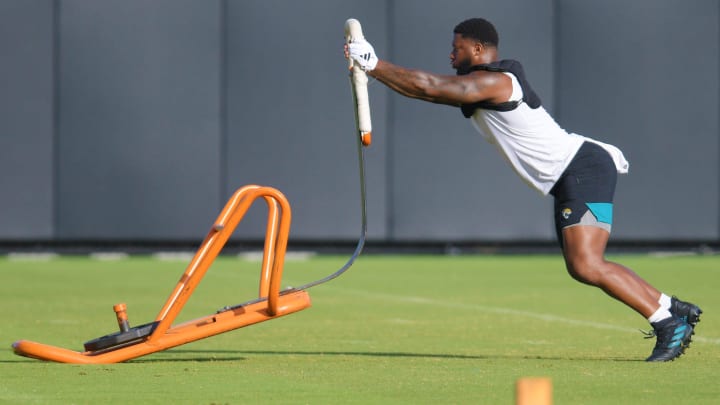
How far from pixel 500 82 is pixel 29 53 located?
1484 centimetres

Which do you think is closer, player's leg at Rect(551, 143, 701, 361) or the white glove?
the white glove

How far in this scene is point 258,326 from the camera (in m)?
11.6

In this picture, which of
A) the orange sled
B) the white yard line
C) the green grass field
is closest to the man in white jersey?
the green grass field

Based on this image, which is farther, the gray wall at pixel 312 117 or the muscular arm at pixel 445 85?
the gray wall at pixel 312 117

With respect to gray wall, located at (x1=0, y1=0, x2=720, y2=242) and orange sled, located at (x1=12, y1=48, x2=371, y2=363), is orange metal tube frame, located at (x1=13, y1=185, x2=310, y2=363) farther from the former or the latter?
gray wall, located at (x1=0, y1=0, x2=720, y2=242)

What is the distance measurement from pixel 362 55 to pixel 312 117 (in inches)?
559

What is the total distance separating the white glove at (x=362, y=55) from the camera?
27.6 feet

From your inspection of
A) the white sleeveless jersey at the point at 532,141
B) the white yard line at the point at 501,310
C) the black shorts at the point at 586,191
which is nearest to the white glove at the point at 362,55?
the white sleeveless jersey at the point at 532,141

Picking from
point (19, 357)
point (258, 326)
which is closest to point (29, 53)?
point (258, 326)

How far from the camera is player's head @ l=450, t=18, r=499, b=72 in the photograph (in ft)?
29.3

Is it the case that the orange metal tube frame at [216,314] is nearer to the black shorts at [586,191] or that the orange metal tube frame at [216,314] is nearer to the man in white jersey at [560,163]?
the man in white jersey at [560,163]

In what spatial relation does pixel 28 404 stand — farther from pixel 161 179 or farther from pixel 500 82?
pixel 161 179

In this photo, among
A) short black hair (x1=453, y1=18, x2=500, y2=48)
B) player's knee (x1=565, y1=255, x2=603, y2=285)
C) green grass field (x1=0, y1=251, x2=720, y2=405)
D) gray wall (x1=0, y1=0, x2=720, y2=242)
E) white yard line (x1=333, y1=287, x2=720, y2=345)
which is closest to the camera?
green grass field (x1=0, y1=251, x2=720, y2=405)

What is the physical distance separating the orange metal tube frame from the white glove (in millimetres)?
993
